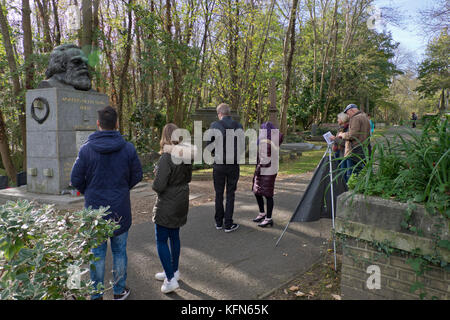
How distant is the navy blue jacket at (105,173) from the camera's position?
3.06 metres

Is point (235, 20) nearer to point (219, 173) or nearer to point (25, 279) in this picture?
point (219, 173)

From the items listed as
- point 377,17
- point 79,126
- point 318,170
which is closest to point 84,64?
point 79,126

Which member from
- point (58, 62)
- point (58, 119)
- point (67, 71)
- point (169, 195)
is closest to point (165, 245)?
point (169, 195)

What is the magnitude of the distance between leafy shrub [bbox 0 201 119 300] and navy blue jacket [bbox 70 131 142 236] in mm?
979

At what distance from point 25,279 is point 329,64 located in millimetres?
33252

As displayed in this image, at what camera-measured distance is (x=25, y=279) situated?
1.70 meters

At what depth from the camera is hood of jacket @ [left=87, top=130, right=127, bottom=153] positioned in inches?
120

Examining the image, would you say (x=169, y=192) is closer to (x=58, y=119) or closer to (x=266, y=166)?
(x=266, y=166)

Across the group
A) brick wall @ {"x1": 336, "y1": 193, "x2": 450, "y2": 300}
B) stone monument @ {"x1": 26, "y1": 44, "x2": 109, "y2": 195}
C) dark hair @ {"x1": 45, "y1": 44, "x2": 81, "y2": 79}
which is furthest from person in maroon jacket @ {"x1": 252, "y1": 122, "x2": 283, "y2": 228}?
dark hair @ {"x1": 45, "y1": 44, "x2": 81, "y2": 79}

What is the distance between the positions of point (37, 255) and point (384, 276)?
270 centimetres

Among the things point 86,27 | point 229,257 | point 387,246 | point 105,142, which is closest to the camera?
point 387,246

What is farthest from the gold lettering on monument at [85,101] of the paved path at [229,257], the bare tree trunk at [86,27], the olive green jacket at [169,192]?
the olive green jacket at [169,192]

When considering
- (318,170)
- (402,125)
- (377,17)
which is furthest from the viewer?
(377,17)

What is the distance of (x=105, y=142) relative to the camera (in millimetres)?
3074
